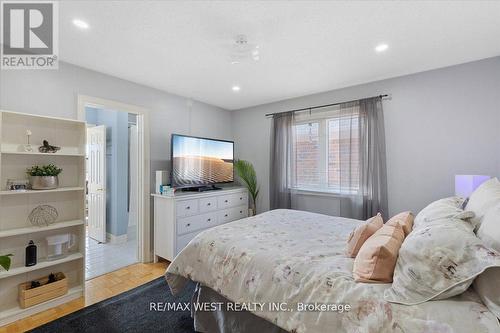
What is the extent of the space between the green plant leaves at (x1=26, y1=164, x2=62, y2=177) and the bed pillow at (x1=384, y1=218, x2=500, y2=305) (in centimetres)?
284

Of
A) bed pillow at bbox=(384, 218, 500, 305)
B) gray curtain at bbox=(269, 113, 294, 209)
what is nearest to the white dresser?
gray curtain at bbox=(269, 113, 294, 209)

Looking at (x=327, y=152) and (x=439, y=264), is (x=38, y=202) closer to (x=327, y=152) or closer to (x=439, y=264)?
(x=439, y=264)

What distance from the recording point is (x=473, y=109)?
246 centimetres

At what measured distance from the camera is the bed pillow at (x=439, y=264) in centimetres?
91

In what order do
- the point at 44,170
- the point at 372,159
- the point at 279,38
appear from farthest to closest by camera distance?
the point at 372,159
the point at 44,170
the point at 279,38

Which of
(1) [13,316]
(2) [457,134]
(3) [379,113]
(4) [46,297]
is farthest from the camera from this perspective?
(3) [379,113]

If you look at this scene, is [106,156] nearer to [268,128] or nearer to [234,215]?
[234,215]

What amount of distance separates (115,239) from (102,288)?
1.58 metres

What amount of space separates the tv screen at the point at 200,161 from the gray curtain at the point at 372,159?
2.16 metres

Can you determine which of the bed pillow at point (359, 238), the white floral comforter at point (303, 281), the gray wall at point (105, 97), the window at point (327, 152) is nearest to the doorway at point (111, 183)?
the gray wall at point (105, 97)

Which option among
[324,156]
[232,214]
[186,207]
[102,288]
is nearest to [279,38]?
[324,156]

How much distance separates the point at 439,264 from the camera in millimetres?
962

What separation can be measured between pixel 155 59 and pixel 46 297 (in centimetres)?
257

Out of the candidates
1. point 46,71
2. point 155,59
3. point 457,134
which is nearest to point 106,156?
point 46,71
